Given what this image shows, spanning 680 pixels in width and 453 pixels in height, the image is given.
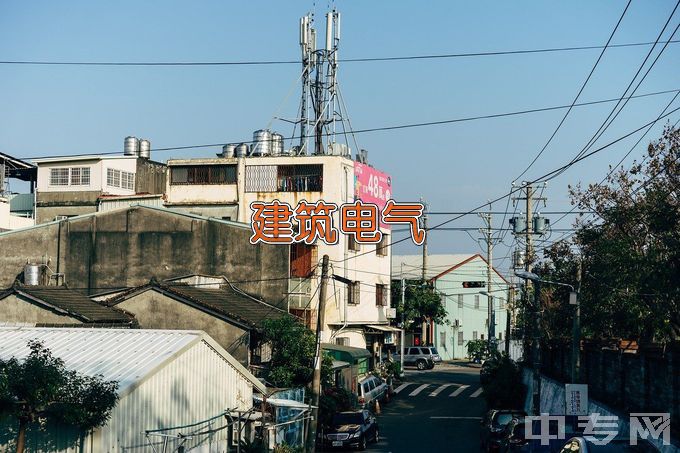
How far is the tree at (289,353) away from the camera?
121 ft

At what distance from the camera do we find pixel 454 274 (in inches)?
3659

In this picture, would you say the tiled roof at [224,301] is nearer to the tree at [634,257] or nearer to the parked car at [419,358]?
the tree at [634,257]

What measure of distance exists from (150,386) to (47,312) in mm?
15463

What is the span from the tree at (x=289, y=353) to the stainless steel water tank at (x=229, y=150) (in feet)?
76.7

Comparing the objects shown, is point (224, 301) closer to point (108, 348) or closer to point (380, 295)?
point (108, 348)

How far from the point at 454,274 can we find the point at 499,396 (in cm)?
4569

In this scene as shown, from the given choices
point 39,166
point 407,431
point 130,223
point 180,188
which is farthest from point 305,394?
point 39,166

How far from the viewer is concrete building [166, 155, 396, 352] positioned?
5278 centimetres

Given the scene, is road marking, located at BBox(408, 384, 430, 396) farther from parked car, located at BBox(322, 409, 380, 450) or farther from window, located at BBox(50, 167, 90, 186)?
window, located at BBox(50, 167, 90, 186)

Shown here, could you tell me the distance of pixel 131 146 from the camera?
6309 centimetres

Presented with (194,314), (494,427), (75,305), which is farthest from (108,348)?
(494,427)

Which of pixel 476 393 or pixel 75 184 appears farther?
pixel 476 393

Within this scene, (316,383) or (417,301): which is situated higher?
(417,301)

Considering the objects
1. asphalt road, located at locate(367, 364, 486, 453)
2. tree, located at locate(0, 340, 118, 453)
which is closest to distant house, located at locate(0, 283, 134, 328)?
asphalt road, located at locate(367, 364, 486, 453)
